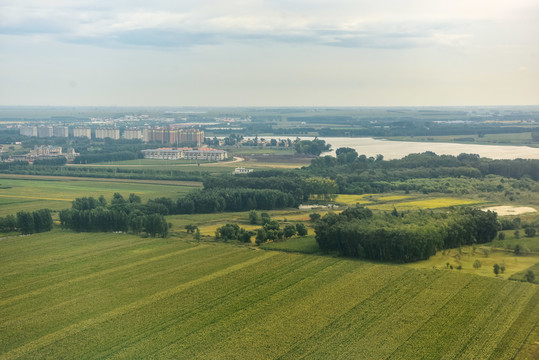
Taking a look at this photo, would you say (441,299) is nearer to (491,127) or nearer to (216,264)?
(216,264)

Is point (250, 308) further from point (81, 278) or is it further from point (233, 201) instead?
point (233, 201)

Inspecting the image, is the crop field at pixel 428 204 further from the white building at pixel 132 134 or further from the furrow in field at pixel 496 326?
the white building at pixel 132 134

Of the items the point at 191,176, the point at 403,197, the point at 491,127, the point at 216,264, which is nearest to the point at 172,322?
the point at 216,264

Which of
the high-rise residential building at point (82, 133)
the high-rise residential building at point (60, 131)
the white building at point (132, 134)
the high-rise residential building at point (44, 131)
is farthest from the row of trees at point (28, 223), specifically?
the high-rise residential building at point (44, 131)

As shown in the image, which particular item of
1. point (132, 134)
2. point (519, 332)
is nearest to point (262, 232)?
point (519, 332)

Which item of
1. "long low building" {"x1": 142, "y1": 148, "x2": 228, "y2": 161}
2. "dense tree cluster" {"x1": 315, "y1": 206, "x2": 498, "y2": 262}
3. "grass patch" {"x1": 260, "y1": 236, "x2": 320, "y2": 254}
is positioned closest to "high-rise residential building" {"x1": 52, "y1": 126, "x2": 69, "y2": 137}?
"long low building" {"x1": 142, "y1": 148, "x2": 228, "y2": 161}

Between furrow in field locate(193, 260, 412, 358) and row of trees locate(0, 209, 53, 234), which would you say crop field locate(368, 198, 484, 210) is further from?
row of trees locate(0, 209, 53, 234)

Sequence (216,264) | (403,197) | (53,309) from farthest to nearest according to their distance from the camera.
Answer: (403,197) < (216,264) < (53,309)
